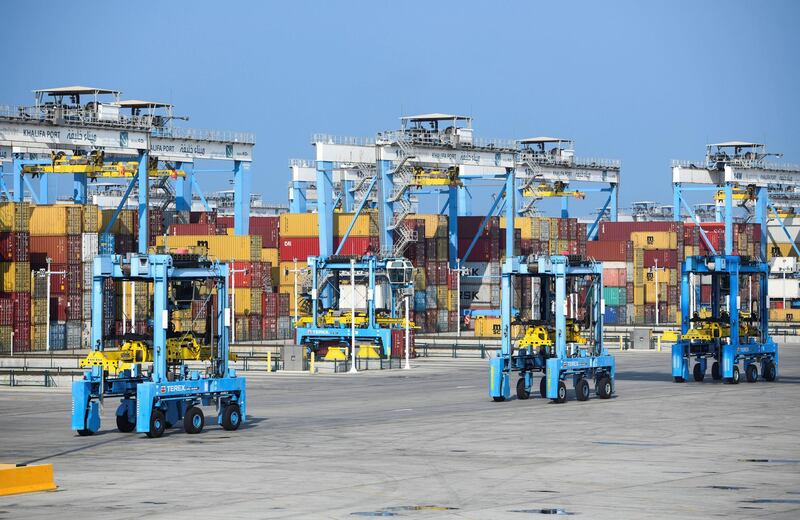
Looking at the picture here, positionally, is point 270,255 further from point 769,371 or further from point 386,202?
point 769,371

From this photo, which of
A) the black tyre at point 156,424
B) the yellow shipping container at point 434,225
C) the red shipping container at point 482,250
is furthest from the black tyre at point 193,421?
the red shipping container at point 482,250

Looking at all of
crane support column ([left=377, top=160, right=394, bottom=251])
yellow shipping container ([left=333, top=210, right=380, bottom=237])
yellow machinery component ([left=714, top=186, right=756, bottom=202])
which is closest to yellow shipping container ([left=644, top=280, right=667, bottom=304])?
yellow machinery component ([left=714, top=186, right=756, bottom=202])

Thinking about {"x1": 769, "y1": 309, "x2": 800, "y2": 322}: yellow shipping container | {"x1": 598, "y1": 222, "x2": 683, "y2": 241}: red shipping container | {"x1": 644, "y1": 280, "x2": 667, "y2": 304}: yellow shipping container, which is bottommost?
{"x1": 769, "y1": 309, "x2": 800, "y2": 322}: yellow shipping container

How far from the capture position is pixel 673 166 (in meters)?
123

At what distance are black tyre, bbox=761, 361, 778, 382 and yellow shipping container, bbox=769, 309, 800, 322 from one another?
70763 mm

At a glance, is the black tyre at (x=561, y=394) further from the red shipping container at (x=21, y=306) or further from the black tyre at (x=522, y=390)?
the red shipping container at (x=21, y=306)

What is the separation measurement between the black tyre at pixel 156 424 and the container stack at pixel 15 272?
4760 centimetres

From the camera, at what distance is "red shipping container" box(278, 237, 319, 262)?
101062 millimetres

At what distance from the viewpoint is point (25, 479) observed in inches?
981

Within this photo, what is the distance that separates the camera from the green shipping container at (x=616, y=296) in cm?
12311

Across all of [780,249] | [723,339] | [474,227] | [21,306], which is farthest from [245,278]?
[780,249]

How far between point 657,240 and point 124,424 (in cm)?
9576

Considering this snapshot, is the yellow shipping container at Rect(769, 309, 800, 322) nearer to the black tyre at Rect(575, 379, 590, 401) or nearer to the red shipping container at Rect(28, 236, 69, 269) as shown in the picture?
the red shipping container at Rect(28, 236, 69, 269)

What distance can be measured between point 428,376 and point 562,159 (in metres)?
69.8
